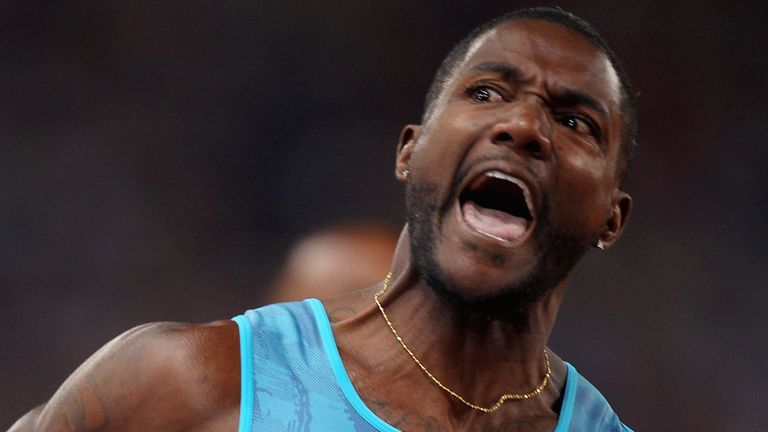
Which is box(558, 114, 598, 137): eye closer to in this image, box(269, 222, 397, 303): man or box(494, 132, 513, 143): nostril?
box(494, 132, 513, 143): nostril

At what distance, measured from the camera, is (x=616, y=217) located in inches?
79.7

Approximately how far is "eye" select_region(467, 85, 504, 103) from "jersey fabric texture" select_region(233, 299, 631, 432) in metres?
0.44

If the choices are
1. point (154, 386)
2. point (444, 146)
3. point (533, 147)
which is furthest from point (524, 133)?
point (154, 386)

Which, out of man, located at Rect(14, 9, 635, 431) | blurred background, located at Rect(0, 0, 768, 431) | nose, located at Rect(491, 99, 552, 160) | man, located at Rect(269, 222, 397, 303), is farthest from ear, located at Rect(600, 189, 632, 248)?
blurred background, located at Rect(0, 0, 768, 431)

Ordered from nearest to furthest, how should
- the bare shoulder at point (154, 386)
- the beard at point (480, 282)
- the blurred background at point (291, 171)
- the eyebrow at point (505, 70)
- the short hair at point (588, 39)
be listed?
the bare shoulder at point (154, 386), the beard at point (480, 282), the eyebrow at point (505, 70), the short hair at point (588, 39), the blurred background at point (291, 171)

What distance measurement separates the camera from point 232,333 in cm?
175

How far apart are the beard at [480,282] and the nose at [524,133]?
84 mm

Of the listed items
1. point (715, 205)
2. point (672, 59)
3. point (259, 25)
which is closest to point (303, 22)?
point (259, 25)

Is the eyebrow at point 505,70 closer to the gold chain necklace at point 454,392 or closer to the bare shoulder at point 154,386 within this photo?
the gold chain necklace at point 454,392

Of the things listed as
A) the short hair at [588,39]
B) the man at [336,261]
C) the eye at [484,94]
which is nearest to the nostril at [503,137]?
the eye at [484,94]

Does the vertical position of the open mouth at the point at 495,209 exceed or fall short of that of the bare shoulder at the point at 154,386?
it exceeds it

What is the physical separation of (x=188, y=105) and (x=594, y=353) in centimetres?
213

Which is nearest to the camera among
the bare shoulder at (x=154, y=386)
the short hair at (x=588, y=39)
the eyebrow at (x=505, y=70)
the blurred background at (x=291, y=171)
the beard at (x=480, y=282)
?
the bare shoulder at (x=154, y=386)

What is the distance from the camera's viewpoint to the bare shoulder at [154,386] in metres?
1.63
